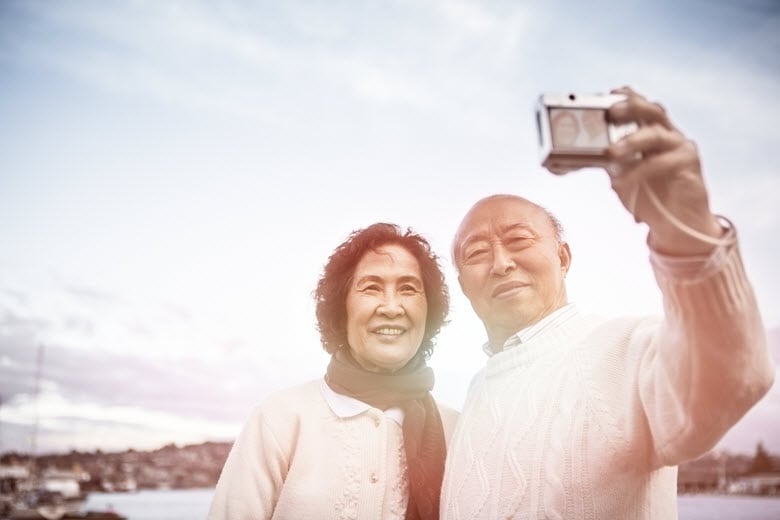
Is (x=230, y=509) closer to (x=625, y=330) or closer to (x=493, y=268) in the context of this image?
(x=493, y=268)

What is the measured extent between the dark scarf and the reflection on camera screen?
5.68ft

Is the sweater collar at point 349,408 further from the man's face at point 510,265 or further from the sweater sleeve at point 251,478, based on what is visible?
the man's face at point 510,265

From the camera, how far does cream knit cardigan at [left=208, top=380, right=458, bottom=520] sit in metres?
2.37

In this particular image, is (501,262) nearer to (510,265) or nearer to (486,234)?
(510,265)

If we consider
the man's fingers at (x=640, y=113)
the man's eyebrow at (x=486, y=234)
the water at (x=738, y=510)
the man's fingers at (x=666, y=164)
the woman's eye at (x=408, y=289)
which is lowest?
the water at (x=738, y=510)

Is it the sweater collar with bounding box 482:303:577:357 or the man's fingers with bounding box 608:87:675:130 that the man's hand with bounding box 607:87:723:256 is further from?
the sweater collar with bounding box 482:303:577:357

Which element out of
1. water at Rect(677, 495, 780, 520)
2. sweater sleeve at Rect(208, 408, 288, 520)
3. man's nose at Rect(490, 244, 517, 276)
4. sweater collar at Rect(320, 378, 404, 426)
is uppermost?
man's nose at Rect(490, 244, 517, 276)

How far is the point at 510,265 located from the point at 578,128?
3.64 ft

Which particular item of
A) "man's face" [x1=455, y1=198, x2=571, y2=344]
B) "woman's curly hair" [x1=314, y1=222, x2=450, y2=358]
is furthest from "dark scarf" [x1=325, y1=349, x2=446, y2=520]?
"man's face" [x1=455, y1=198, x2=571, y2=344]

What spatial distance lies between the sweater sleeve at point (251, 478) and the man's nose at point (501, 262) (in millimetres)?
1323

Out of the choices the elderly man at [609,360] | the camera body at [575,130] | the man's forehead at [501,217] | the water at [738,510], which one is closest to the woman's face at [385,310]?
the elderly man at [609,360]

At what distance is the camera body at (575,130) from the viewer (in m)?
1.18

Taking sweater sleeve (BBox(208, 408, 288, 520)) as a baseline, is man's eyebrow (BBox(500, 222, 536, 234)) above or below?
above

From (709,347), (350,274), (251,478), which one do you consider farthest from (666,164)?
(251,478)
